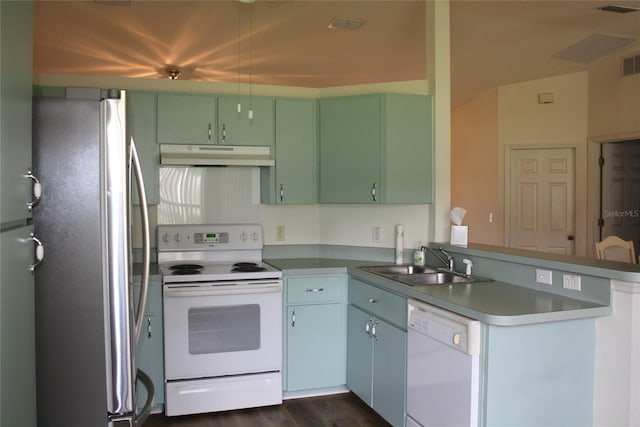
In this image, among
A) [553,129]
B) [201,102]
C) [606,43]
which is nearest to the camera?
[201,102]

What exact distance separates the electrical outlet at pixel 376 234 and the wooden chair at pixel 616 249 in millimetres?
2102

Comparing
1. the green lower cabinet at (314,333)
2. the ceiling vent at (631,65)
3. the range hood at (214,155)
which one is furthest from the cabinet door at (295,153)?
the ceiling vent at (631,65)

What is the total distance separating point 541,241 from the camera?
6414mm

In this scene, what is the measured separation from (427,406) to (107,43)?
379 centimetres

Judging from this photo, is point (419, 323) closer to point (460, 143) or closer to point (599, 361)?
point (599, 361)

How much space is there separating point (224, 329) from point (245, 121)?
4.85ft

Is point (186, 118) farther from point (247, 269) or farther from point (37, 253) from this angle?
point (37, 253)

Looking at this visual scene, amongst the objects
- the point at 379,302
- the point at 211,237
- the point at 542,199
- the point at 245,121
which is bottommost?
the point at 379,302

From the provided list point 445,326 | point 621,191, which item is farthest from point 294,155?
point 621,191

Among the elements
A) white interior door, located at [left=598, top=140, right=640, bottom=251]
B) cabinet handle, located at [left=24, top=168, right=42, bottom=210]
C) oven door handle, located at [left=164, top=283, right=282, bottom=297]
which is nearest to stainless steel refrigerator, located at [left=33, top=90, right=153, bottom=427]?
cabinet handle, located at [left=24, top=168, right=42, bottom=210]

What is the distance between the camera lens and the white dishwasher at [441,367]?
2.24 meters

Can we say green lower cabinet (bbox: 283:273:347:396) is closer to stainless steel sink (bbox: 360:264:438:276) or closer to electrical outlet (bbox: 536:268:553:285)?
stainless steel sink (bbox: 360:264:438:276)

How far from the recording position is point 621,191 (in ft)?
20.3

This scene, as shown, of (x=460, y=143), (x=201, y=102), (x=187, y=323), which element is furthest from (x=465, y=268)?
(x=460, y=143)
